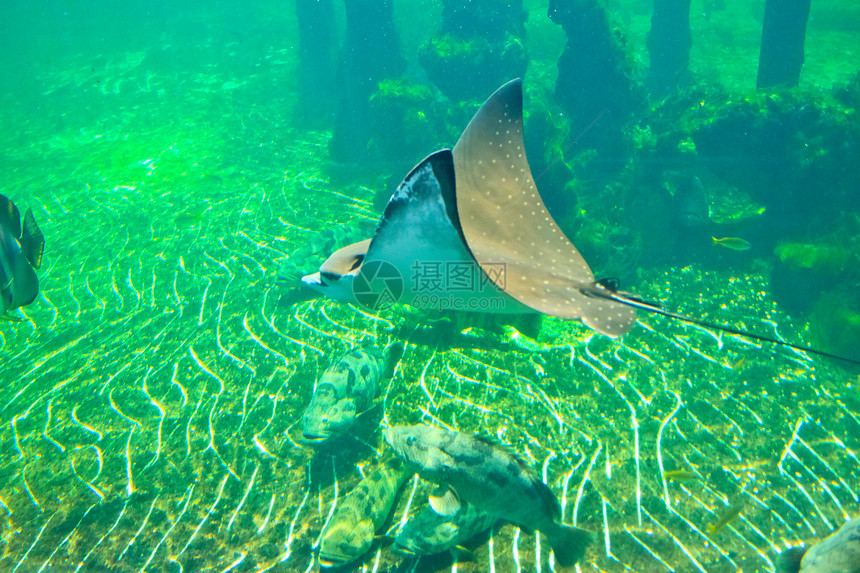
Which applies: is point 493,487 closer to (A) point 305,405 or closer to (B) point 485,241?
(B) point 485,241

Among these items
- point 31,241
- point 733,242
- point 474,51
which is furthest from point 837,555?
point 474,51

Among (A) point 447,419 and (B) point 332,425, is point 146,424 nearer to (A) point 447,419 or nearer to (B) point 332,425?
(B) point 332,425

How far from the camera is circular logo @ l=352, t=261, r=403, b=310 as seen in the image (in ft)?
9.99

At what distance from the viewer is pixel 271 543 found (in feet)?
12.1

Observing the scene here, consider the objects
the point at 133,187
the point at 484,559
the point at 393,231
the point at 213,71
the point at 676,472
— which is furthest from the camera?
the point at 213,71

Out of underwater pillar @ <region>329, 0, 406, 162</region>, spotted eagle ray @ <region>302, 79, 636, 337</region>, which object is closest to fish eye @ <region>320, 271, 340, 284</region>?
spotted eagle ray @ <region>302, 79, 636, 337</region>

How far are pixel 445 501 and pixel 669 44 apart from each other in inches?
762

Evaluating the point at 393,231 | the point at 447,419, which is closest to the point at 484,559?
the point at 447,419

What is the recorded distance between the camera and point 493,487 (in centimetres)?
308

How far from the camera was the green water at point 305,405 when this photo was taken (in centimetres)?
373

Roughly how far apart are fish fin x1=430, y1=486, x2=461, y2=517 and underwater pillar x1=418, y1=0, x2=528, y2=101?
36.9 ft

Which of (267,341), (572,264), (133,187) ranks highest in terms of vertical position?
(572,264)

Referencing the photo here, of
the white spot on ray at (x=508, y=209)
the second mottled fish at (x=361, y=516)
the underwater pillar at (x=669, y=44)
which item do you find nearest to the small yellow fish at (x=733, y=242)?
the white spot on ray at (x=508, y=209)

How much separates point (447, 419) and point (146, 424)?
373cm
